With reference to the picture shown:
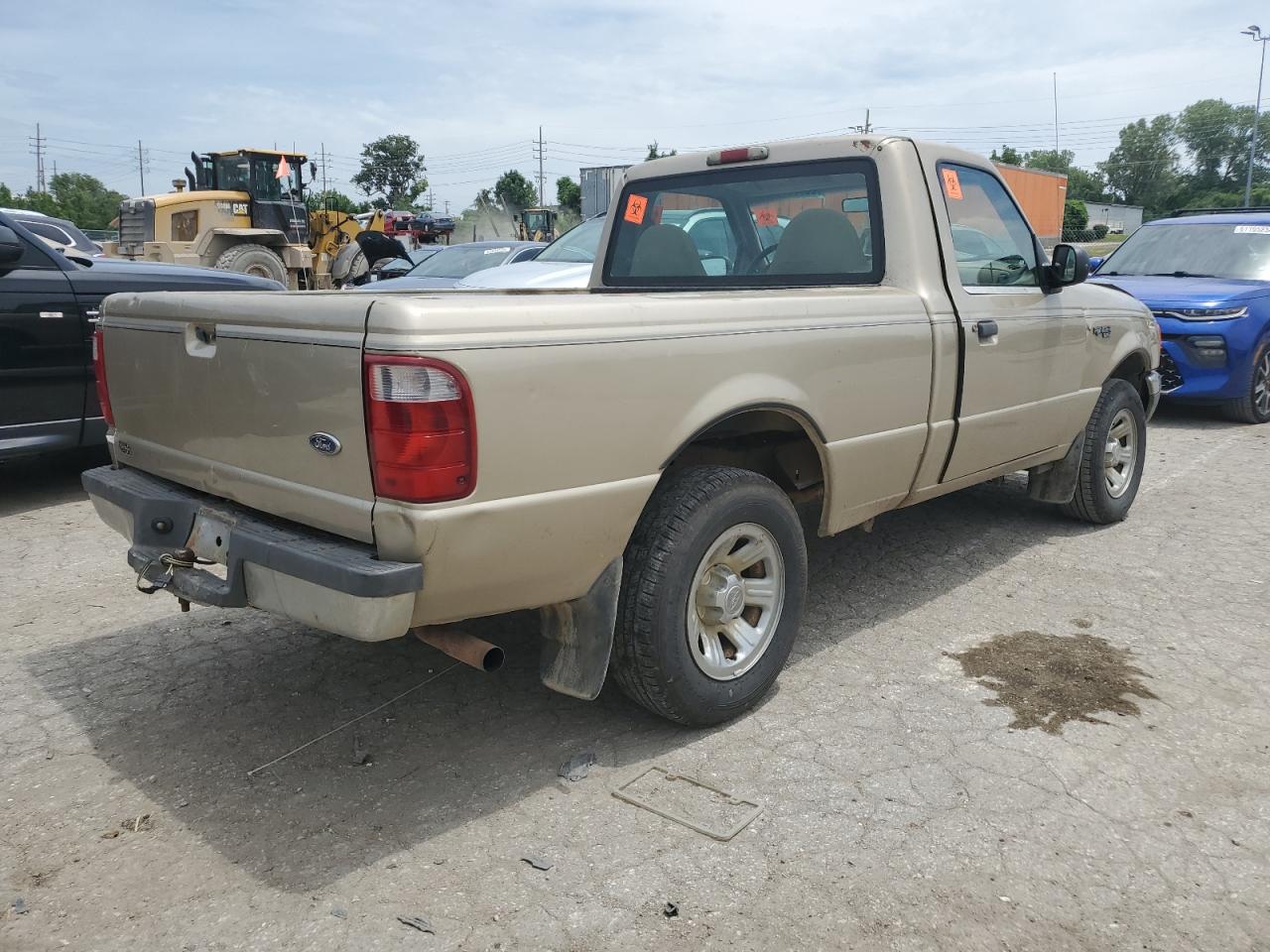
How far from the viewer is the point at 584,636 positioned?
114 inches

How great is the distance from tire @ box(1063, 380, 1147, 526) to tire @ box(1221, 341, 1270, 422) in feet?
12.7

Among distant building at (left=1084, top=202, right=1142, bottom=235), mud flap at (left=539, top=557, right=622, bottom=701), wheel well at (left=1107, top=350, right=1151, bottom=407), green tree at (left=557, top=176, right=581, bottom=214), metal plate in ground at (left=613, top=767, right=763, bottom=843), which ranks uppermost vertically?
green tree at (left=557, top=176, right=581, bottom=214)

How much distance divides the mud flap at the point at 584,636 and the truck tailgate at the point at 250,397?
70cm

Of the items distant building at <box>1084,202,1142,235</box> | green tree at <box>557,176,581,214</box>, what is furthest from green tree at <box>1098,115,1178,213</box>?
green tree at <box>557,176,581,214</box>

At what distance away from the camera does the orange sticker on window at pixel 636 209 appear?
472 cm

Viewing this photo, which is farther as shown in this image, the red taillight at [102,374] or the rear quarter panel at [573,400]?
the red taillight at [102,374]

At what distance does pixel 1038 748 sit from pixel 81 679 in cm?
335

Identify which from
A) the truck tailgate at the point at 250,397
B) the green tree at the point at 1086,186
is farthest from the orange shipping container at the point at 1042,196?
the green tree at the point at 1086,186

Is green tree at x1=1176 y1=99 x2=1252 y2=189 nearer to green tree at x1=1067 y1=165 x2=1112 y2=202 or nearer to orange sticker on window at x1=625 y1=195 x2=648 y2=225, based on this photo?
green tree at x1=1067 y1=165 x2=1112 y2=202

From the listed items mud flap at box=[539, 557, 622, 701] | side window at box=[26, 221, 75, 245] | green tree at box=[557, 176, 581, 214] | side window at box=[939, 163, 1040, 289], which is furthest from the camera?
green tree at box=[557, 176, 581, 214]

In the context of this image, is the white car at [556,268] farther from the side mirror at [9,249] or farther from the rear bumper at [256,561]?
the rear bumper at [256,561]

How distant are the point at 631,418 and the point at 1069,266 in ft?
8.85

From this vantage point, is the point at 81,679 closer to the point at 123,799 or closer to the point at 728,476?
the point at 123,799

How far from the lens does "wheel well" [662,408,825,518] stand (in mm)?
3329
